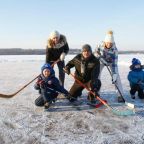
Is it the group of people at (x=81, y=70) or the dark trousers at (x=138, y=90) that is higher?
the group of people at (x=81, y=70)

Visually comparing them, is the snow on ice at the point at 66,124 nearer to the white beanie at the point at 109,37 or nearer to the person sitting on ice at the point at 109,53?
the person sitting on ice at the point at 109,53

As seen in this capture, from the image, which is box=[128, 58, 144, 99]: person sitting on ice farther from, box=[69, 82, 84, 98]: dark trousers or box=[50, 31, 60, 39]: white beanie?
box=[50, 31, 60, 39]: white beanie

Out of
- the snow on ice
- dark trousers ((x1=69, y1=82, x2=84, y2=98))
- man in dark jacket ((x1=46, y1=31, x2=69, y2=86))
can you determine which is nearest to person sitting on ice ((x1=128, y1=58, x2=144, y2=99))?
the snow on ice

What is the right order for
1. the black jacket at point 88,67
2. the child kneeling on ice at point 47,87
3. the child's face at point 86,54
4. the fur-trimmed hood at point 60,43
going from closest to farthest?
the child kneeling on ice at point 47,87
the child's face at point 86,54
the black jacket at point 88,67
the fur-trimmed hood at point 60,43

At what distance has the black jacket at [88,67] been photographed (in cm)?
630

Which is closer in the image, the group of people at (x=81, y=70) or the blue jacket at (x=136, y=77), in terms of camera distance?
the group of people at (x=81, y=70)

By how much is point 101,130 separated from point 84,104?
5.32 feet

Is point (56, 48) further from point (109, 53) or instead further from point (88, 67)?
point (109, 53)

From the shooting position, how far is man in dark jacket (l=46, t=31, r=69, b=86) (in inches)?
263

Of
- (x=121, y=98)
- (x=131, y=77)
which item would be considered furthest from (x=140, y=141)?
(x=131, y=77)

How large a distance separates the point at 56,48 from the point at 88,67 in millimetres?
996

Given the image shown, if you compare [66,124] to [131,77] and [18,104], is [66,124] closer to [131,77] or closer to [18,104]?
[18,104]

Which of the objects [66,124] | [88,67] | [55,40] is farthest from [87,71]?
[66,124]

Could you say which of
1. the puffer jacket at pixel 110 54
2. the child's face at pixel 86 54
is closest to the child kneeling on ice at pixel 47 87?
the child's face at pixel 86 54
